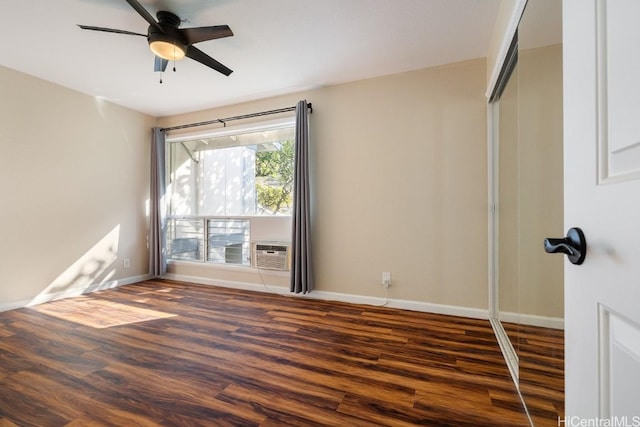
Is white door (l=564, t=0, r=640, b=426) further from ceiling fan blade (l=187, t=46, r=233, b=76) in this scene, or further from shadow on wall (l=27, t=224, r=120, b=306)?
shadow on wall (l=27, t=224, r=120, b=306)

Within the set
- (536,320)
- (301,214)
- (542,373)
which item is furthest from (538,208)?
(301,214)

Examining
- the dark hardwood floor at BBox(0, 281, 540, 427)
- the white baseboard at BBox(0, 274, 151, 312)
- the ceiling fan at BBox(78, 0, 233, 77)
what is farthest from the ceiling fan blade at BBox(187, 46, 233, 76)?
the white baseboard at BBox(0, 274, 151, 312)

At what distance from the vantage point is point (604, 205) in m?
0.46

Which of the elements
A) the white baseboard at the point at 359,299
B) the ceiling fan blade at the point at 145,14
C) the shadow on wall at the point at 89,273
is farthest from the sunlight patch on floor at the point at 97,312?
the ceiling fan blade at the point at 145,14

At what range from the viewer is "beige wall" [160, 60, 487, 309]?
258 centimetres

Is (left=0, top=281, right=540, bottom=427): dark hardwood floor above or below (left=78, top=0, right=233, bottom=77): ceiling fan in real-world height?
below

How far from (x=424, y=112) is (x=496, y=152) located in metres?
0.78

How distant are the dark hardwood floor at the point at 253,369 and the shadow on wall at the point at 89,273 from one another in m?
0.39

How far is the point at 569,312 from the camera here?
615mm

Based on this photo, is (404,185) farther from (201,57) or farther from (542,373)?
(201,57)

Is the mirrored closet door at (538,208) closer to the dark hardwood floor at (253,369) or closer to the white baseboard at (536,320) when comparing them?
the white baseboard at (536,320)

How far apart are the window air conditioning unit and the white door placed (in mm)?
2914

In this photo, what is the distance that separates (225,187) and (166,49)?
7.27 ft

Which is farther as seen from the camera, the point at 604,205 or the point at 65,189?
the point at 65,189
